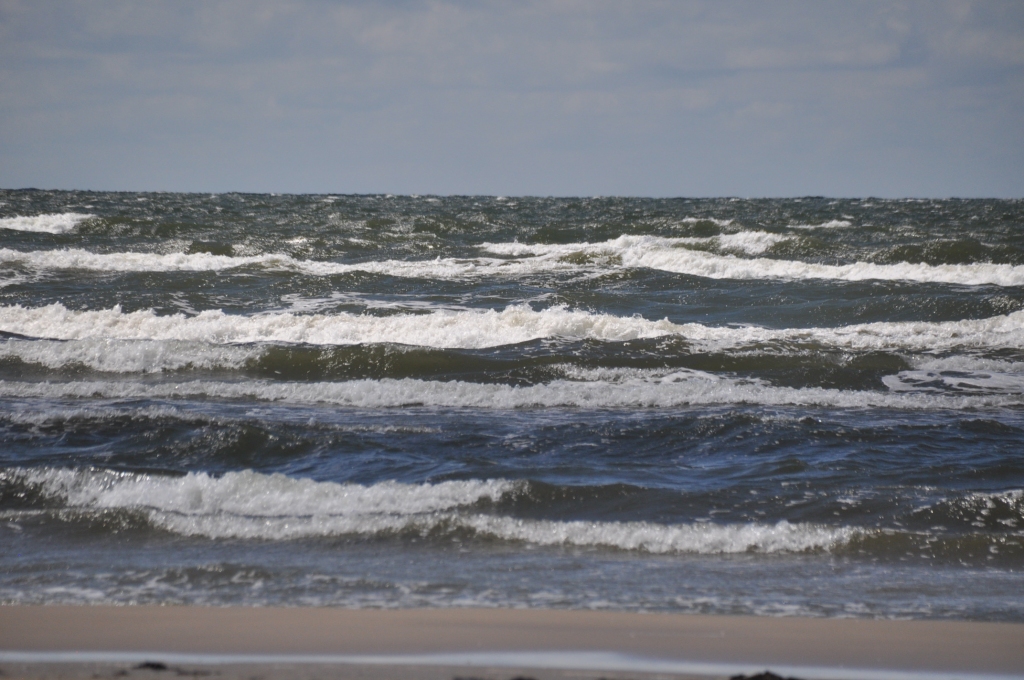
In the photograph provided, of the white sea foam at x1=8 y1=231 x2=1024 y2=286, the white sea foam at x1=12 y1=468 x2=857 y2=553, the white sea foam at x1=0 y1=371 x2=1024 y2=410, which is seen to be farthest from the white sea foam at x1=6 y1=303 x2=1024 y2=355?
the white sea foam at x1=12 y1=468 x2=857 y2=553

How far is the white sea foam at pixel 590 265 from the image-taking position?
60.1 feet

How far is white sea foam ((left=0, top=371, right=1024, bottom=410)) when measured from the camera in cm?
852

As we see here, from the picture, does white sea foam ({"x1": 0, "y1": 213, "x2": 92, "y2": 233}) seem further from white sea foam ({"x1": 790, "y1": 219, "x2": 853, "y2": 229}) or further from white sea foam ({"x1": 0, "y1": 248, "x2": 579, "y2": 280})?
white sea foam ({"x1": 790, "y1": 219, "x2": 853, "y2": 229})

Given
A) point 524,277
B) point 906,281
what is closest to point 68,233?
point 524,277

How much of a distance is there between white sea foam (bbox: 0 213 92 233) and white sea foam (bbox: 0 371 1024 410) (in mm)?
17927

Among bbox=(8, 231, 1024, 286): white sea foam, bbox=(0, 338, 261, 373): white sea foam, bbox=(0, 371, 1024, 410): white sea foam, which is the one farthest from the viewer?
bbox=(8, 231, 1024, 286): white sea foam

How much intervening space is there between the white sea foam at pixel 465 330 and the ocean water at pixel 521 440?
62 mm

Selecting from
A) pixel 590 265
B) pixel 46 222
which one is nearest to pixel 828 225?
pixel 590 265

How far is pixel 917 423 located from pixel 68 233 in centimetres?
2328

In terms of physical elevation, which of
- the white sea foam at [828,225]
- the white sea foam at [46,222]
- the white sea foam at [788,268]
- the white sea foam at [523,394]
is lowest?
the white sea foam at [523,394]

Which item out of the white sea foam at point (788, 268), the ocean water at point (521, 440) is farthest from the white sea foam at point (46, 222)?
the white sea foam at point (788, 268)

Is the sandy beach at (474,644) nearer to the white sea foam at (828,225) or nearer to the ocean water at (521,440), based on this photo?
the ocean water at (521,440)

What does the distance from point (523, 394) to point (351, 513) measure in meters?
3.91

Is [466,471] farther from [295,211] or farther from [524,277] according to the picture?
[295,211]
